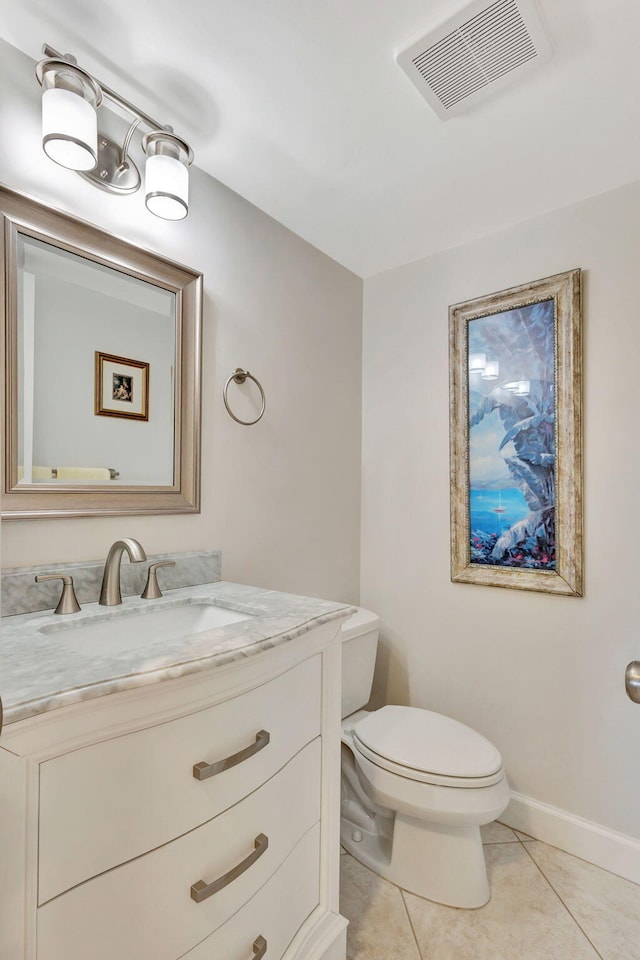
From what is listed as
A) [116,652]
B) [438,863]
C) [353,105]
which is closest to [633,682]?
[116,652]

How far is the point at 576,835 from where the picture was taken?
5.40 ft

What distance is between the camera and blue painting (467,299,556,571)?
5.79 feet

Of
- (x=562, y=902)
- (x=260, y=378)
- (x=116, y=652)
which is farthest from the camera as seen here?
(x=260, y=378)

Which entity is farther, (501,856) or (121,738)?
(501,856)

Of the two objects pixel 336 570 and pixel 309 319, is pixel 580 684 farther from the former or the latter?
pixel 309 319

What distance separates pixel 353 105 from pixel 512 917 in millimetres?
2336

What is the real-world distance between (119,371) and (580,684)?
182cm

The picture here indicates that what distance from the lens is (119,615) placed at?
1151 millimetres

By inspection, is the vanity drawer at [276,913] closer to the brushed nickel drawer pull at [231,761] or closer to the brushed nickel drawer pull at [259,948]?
the brushed nickel drawer pull at [259,948]

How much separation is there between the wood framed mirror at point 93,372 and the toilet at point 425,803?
35.6 inches

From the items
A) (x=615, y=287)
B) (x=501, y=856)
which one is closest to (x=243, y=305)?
(x=615, y=287)

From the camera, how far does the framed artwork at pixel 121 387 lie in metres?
1.30

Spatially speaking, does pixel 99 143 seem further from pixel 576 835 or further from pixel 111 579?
pixel 576 835

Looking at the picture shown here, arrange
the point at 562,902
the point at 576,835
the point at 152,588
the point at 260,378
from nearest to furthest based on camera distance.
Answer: the point at 152,588
the point at 562,902
the point at 576,835
the point at 260,378
